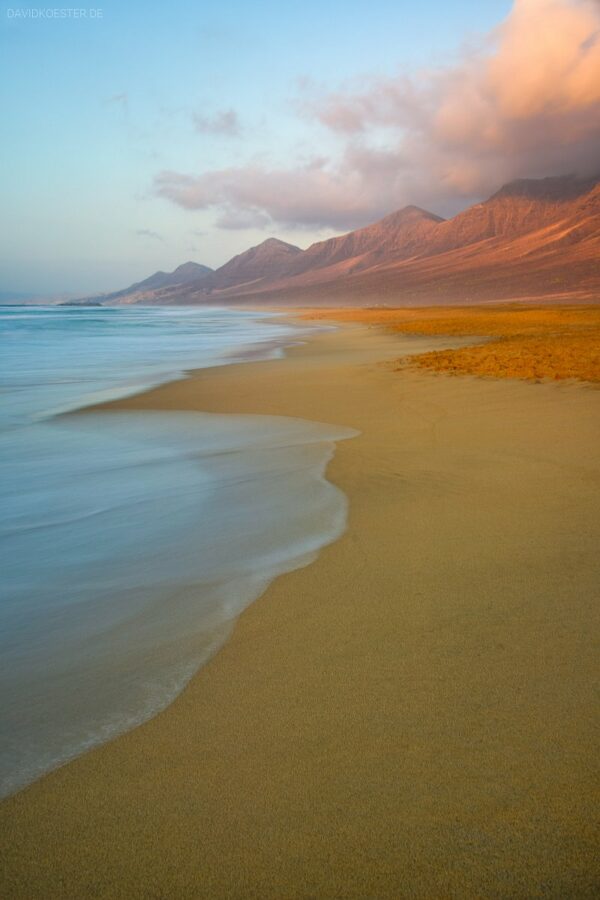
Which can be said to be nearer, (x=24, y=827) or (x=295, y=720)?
(x=24, y=827)

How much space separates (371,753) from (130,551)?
2505mm

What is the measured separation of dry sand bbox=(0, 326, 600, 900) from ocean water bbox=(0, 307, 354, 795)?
0.67 ft

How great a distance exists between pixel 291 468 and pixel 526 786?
432 cm

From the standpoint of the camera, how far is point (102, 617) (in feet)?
10.6

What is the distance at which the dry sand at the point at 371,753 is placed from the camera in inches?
66.2

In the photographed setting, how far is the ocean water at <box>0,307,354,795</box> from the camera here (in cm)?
249

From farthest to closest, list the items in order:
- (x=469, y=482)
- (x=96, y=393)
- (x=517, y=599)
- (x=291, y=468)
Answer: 1. (x=96, y=393)
2. (x=291, y=468)
3. (x=469, y=482)
4. (x=517, y=599)

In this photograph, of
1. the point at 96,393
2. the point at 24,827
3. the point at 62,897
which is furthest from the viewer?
the point at 96,393

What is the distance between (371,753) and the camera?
6.81ft

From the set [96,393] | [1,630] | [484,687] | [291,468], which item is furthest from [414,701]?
[96,393]

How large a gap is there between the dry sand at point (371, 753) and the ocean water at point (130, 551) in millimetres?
203

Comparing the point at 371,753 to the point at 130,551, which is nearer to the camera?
the point at 371,753

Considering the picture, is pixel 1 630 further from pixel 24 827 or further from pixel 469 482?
pixel 469 482

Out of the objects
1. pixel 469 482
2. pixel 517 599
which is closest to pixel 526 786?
pixel 517 599
